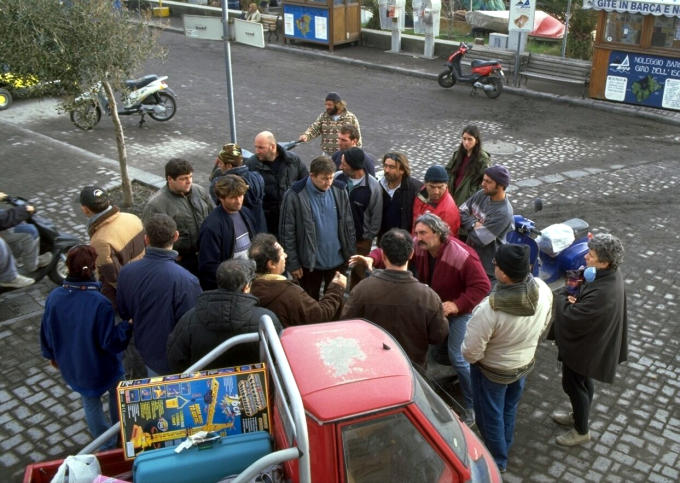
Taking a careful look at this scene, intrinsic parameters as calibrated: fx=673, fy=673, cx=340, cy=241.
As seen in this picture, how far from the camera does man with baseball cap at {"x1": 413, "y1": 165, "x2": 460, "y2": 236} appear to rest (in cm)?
575

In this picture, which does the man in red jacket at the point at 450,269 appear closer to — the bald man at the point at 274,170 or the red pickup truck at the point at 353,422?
the red pickup truck at the point at 353,422

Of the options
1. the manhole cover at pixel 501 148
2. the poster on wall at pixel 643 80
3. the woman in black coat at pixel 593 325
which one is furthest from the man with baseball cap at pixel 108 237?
the poster on wall at pixel 643 80

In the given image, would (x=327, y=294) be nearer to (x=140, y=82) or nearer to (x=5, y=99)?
(x=140, y=82)

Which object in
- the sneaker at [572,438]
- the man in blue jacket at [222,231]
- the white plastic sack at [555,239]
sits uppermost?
the man in blue jacket at [222,231]

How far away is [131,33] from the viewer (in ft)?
29.3

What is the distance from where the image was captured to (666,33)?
45.0 ft

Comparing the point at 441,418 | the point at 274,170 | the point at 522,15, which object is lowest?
the point at 441,418

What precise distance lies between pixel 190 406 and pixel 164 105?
1096 cm

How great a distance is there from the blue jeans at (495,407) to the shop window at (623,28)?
11853 mm

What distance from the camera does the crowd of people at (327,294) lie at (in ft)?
13.8

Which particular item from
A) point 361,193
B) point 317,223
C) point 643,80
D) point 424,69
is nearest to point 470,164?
point 361,193

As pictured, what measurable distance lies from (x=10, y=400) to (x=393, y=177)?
3.83 meters

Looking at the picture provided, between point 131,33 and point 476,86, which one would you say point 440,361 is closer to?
point 131,33

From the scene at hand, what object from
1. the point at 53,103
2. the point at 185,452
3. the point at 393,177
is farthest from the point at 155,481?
the point at 53,103
